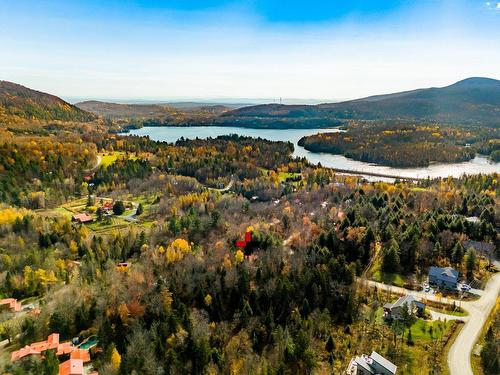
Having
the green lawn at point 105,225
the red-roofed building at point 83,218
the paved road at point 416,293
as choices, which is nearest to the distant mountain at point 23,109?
the red-roofed building at point 83,218

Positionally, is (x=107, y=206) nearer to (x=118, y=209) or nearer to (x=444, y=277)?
(x=118, y=209)

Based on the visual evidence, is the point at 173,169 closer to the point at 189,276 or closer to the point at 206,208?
the point at 206,208

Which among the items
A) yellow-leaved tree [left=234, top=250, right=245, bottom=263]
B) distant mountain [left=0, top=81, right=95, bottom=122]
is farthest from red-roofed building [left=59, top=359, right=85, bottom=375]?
distant mountain [left=0, top=81, right=95, bottom=122]

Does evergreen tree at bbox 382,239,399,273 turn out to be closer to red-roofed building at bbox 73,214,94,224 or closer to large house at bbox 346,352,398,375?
large house at bbox 346,352,398,375

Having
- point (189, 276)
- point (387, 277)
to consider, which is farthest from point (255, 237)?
point (387, 277)

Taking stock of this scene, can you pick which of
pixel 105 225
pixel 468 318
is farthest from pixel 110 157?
pixel 468 318

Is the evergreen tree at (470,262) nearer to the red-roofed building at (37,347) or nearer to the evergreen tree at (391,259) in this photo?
the evergreen tree at (391,259)
